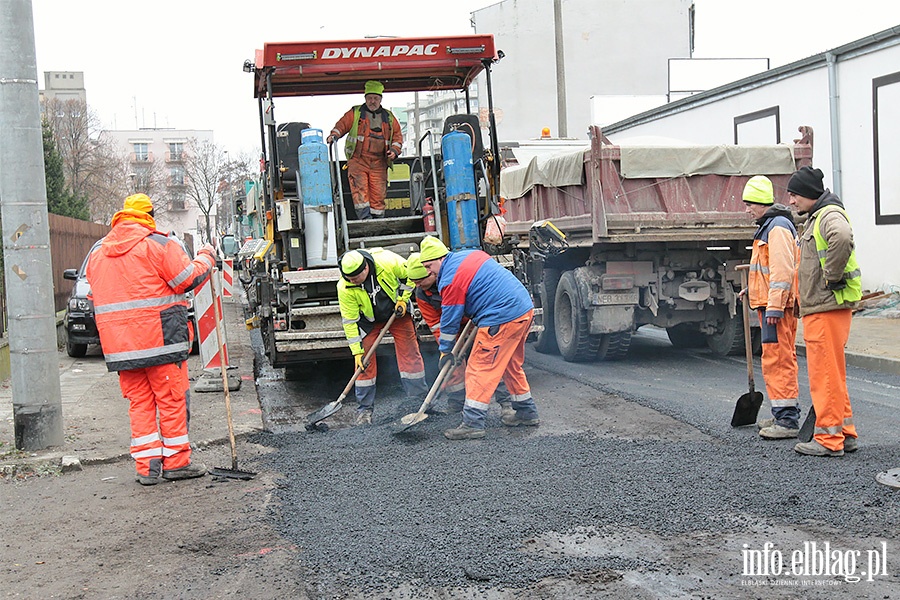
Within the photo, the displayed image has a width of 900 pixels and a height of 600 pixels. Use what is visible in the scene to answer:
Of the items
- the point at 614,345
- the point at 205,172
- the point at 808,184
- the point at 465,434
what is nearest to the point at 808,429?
the point at 808,184

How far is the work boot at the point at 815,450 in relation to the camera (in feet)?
18.1

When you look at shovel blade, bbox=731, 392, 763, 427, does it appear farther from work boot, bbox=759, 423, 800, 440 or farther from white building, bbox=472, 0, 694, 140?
white building, bbox=472, 0, 694, 140

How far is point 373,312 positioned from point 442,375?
0.90 metres

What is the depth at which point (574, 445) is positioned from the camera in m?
6.03

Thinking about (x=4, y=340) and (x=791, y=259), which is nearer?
(x=791, y=259)

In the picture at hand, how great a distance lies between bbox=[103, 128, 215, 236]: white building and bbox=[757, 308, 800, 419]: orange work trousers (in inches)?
1879

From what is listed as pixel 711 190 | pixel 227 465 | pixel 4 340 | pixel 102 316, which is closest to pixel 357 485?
pixel 227 465

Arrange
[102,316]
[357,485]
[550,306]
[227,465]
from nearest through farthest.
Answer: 1. [357,485]
2. [102,316]
3. [227,465]
4. [550,306]

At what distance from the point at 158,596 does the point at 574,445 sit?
3.05m

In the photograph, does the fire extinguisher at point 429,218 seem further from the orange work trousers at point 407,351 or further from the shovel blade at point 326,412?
the shovel blade at point 326,412

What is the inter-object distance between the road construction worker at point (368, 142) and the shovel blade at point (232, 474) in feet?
13.3

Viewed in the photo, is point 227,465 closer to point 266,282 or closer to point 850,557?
point 266,282

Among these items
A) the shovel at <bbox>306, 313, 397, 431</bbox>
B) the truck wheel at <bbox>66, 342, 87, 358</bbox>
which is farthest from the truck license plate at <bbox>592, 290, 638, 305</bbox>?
the truck wheel at <bbox>66, 342, 87, 358</bbox>

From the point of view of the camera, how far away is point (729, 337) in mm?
10086
